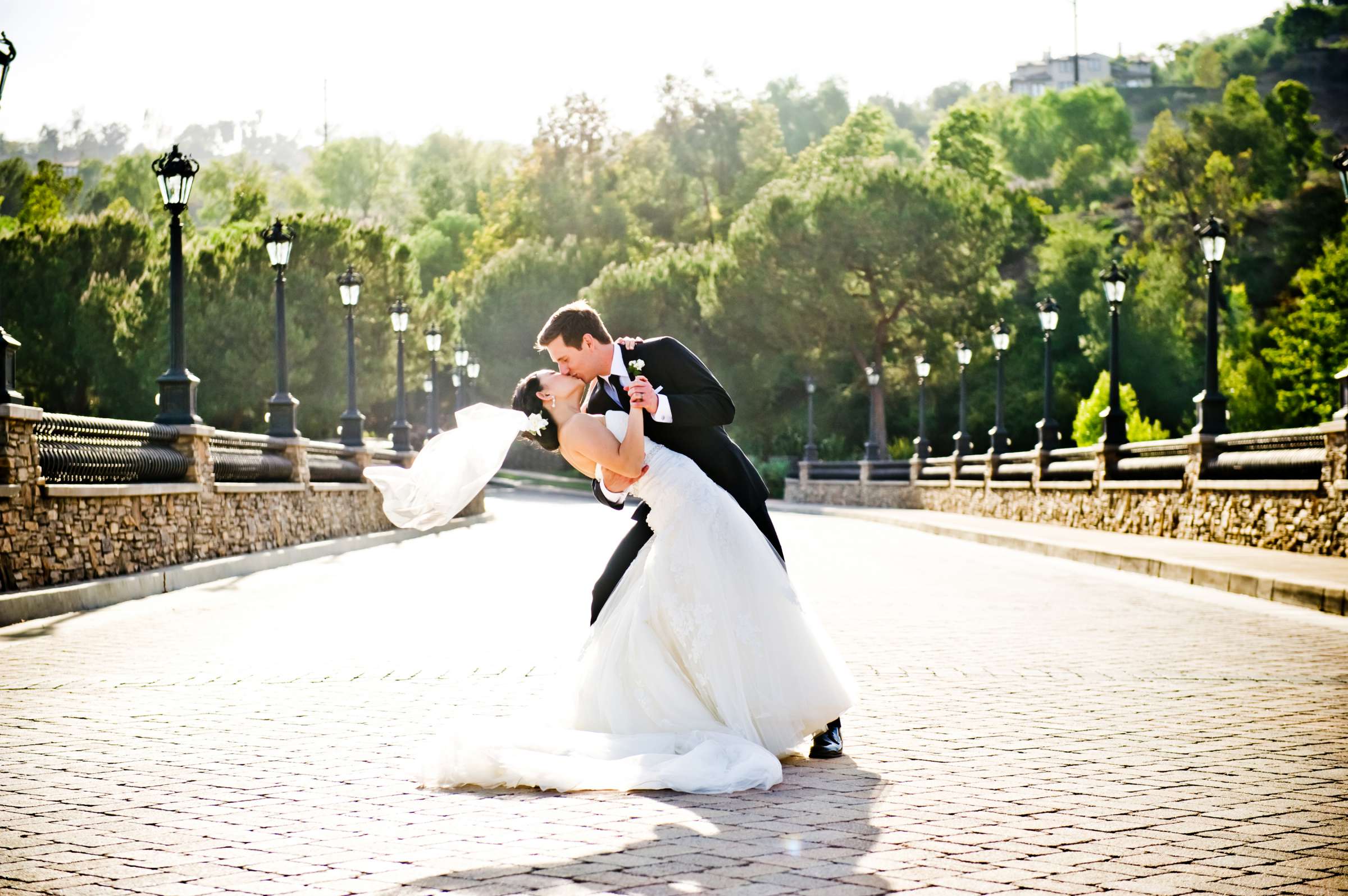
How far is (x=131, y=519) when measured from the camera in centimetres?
1647

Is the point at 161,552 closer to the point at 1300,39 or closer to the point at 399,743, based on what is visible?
the point at 399,743

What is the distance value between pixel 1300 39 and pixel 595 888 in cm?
16335

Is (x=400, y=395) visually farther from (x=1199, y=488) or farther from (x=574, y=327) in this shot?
(x=574, y=327)

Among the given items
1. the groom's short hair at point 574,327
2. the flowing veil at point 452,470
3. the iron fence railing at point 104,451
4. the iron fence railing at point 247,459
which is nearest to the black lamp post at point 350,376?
the iron fence railing at point 247,459

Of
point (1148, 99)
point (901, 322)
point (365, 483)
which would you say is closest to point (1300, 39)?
point (1148, 99)

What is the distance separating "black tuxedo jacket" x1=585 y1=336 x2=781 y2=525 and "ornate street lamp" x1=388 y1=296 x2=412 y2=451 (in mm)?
31126

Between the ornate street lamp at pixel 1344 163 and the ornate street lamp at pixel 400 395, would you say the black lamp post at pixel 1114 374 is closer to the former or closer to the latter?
the ornate street lamp at pixel 1344 163

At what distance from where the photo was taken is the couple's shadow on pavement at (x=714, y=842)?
4457 millimetres

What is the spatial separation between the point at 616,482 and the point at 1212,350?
18358mm

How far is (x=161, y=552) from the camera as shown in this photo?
17.4 meters

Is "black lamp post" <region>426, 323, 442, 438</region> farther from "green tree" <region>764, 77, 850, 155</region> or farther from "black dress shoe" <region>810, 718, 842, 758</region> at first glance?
"green tree" <region>764, 77, 850, 155</region>

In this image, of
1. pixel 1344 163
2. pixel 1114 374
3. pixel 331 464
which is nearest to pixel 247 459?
pixel 331 464

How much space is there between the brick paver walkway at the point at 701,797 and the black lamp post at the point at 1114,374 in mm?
14244

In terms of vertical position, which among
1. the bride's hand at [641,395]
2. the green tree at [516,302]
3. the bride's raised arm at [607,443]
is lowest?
the bride's raised arm at [607,443]
